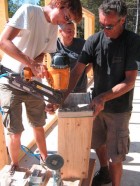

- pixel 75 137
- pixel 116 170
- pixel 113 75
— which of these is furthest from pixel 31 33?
pixel 116 170

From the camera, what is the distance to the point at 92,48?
7.01ft

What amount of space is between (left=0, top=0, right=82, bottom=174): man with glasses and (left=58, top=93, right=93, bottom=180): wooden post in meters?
0.37

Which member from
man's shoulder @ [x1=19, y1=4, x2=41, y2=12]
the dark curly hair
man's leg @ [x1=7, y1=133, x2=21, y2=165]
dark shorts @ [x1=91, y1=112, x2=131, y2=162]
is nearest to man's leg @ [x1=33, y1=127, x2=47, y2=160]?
man's leg @ [x1=7, y1=133, x2=21, y2=165]

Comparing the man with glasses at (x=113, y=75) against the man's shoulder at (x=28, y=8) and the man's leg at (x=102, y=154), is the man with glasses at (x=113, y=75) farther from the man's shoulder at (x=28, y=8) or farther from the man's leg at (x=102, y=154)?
the man's shoulder at (x=28, y=8)

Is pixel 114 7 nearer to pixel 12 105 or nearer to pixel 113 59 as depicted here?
pixel 113 59

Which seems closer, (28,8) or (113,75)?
(28,8)

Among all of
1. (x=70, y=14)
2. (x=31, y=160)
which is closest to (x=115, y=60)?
(x=70, y=14)

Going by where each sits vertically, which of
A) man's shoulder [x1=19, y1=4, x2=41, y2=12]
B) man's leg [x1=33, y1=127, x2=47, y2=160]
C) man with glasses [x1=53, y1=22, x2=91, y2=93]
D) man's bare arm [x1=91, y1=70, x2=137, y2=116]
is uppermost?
man's shoulder [x1=19, y1=4, x2=41, y2=12]

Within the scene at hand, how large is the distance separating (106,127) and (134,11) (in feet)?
90.5

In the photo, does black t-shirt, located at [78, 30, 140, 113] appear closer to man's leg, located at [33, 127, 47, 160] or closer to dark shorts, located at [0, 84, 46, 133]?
dark shorts, located at [0, 84, 46, 133]

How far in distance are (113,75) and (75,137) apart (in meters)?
0.58

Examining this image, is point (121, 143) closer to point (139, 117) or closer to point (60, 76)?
point (60, 76)

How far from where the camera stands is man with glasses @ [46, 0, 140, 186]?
6.43 feet

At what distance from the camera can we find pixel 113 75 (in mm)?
2084
